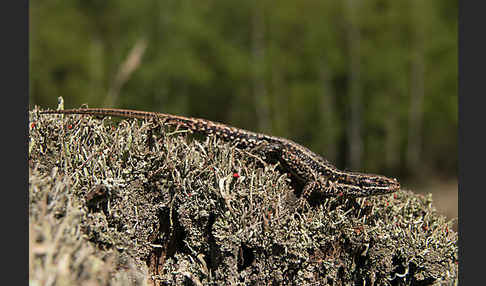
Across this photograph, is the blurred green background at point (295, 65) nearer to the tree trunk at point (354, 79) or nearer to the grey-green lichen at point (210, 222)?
the tree trunk at point (354, 79)

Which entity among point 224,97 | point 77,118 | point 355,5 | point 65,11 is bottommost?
point 77,118

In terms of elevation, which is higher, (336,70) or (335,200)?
(336,70)

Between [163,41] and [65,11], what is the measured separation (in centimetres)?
416

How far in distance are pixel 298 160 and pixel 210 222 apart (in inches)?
49.5

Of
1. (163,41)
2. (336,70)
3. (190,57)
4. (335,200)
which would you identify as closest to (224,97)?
(190,57)

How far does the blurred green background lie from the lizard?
38.8 feet

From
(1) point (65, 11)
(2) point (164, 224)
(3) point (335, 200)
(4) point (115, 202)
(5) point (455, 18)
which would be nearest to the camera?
(4) point (115, 202)

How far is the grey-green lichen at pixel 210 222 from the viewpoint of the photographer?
2.82m

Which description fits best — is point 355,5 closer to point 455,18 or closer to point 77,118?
point 455,18

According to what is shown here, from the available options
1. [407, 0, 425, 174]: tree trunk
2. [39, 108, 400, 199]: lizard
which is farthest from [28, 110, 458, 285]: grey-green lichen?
[407, 0, 425, 174]: tree trunk

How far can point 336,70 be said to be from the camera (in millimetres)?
20562

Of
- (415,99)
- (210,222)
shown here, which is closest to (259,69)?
(415,99)

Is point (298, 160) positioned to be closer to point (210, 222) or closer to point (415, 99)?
point (210, 222)

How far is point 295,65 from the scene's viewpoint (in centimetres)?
2003
